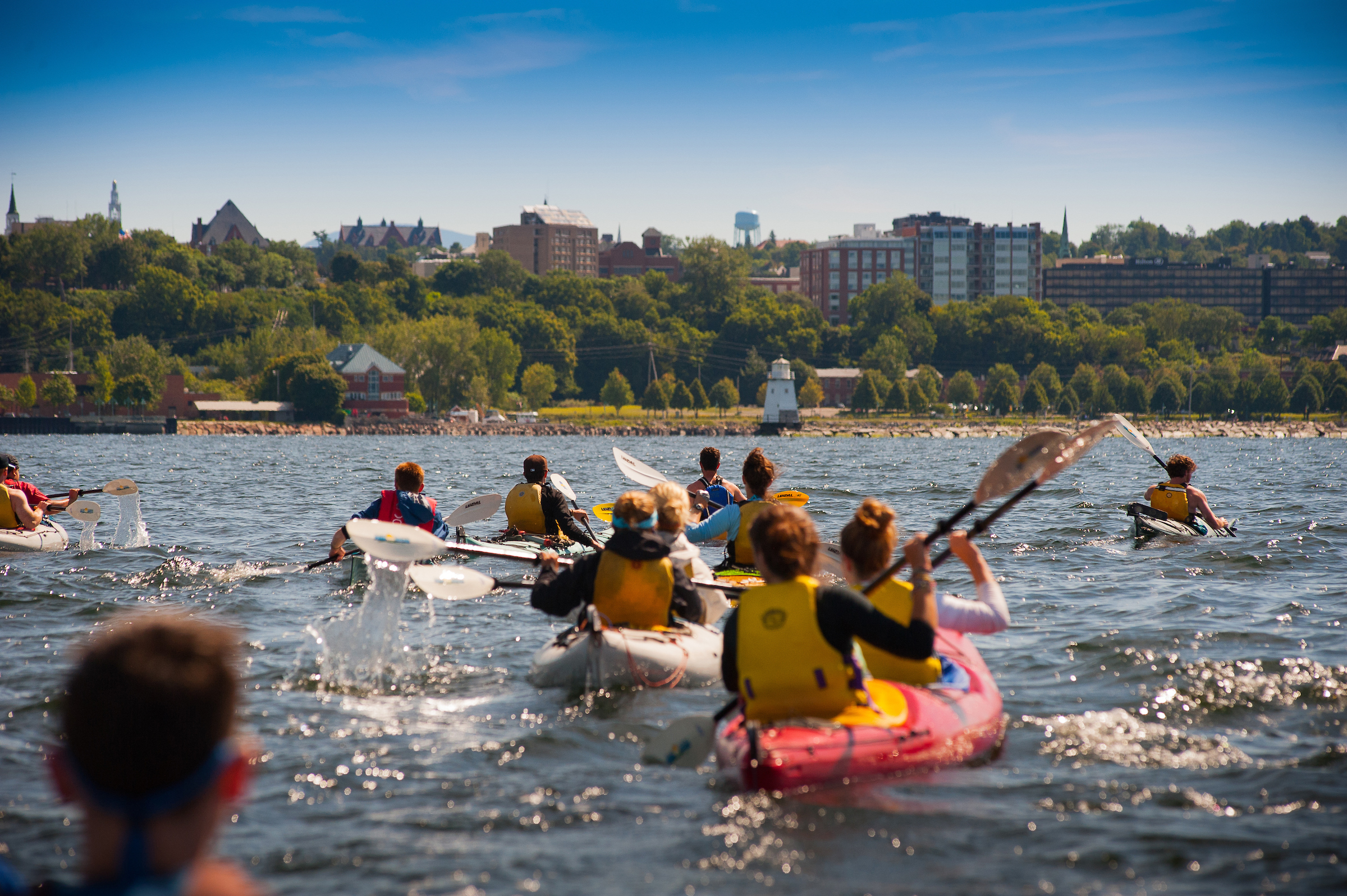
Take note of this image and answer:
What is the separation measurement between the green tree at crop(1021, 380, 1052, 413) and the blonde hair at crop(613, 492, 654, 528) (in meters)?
140

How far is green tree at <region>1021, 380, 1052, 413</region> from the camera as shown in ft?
461

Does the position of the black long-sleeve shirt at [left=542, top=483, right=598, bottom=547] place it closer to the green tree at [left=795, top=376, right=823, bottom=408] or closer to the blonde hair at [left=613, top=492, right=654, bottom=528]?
the blonde hair at [left=613, top=492, right=654, bottom=528]

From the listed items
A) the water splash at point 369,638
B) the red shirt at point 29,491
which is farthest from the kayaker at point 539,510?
the red shirt at point 29,491

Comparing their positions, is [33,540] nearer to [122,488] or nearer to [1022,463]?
[122,488]

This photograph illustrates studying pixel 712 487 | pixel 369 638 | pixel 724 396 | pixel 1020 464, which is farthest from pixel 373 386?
pixel 1020 464

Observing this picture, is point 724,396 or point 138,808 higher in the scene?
point 138,808

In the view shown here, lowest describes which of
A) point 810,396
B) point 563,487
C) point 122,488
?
point 122,488

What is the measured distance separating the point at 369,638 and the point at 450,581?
4.08ft

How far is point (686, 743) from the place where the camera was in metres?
6.07

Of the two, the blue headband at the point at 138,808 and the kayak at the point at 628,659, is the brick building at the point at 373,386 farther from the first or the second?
the blue headband at the point at 138,808

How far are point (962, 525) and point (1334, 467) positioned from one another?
36504mm

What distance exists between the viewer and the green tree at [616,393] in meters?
136

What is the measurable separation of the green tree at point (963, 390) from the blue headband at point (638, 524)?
14051 centimetres

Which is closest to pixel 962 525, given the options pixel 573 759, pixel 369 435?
pixel 573 759
